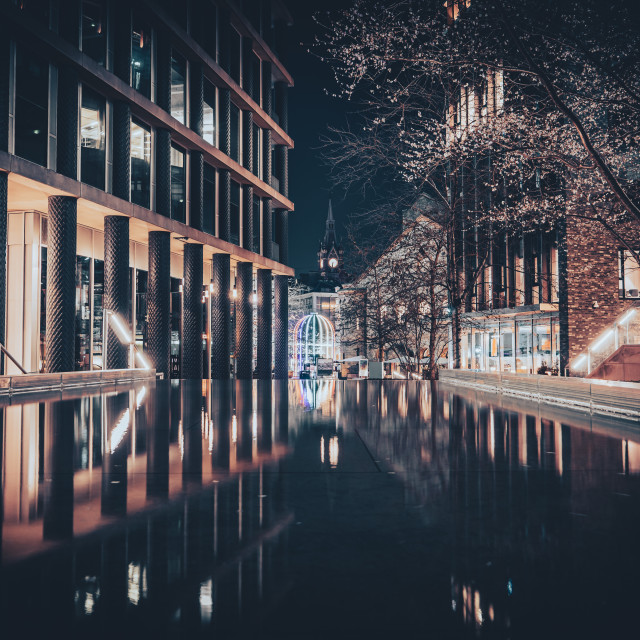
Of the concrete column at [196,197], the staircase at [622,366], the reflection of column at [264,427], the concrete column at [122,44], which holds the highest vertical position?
the concrete column at [122,44]

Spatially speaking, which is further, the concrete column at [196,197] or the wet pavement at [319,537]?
the concrete column at [196,197]

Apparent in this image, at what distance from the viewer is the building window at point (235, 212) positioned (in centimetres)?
3647

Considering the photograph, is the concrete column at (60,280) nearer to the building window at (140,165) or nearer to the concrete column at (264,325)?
the building window at (140,165)

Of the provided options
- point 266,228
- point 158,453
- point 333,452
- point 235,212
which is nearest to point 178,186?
point 235,212

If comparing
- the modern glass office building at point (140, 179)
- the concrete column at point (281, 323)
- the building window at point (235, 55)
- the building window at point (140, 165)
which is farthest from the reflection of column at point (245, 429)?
the concrete column at point (281, 323)

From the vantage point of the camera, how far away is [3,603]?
8.00 feet

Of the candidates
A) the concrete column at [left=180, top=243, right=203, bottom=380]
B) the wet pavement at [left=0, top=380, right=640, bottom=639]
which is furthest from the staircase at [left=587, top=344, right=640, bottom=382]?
the concrete column at [left=180, top=243, right=203, bottom=380]

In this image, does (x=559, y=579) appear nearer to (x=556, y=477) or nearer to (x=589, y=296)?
(x=556, y=477)

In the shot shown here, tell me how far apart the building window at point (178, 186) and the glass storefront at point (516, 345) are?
16705 mm

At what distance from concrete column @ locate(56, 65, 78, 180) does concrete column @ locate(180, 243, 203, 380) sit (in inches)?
389

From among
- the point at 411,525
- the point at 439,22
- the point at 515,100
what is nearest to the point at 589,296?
the point at 515,100

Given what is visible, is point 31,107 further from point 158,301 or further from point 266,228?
point 266,228

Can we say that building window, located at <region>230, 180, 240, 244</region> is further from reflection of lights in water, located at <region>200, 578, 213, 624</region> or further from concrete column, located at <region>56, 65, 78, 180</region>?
reflection of lights in water, located at <region>200, 578, 213, 624</region>

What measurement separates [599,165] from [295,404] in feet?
23.4
